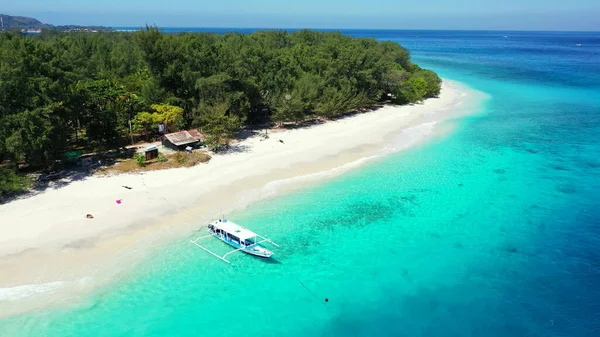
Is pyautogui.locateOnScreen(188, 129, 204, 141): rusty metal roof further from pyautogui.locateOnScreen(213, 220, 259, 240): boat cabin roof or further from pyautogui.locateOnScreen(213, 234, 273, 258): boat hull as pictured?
pyautogui.locateOnScreen(213, 234, 273, 258): boat hull

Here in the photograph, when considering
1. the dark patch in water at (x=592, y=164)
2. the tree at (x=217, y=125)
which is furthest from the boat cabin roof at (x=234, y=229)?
the dark patch in water at (x=592, y=164)

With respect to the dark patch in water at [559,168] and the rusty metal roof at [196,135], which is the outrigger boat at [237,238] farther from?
the dark patch in water at [559,168]

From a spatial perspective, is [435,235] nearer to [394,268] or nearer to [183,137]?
[394,268]

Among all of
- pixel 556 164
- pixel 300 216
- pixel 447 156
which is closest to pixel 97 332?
pixel 300 216

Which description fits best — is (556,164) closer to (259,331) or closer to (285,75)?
(285,75)

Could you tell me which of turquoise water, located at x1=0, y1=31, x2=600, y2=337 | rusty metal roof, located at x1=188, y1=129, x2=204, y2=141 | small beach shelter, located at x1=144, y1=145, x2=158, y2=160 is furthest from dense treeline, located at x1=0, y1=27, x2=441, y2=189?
turquoise water, located at x1=0, y1=31, x2=600, y2=337

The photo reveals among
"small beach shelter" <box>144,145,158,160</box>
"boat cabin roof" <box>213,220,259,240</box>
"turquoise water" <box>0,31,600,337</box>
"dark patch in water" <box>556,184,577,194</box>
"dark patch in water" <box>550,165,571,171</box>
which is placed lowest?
"turquoise water" <box>0,31,600,337</box>

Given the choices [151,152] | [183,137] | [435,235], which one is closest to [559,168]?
[435,235]
